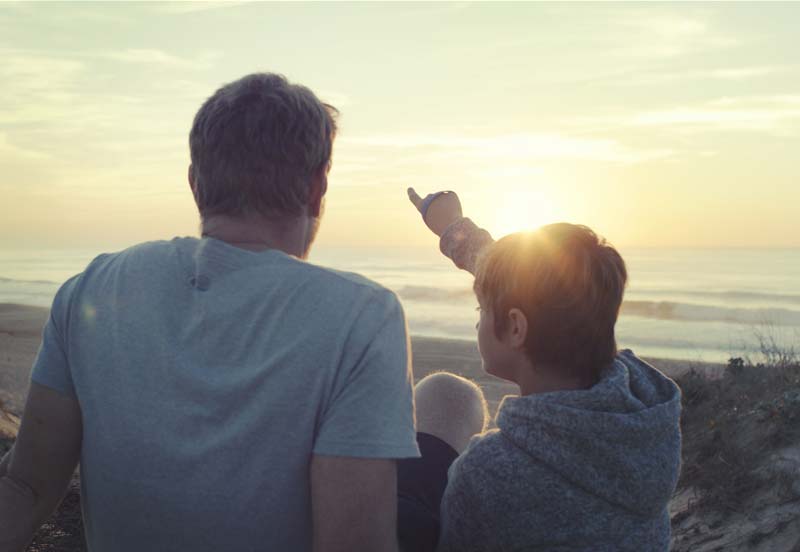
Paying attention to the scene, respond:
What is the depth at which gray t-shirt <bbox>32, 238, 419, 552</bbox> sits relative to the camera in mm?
1587

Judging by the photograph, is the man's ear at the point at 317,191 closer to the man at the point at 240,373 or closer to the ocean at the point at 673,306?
the man at the point at 240,373

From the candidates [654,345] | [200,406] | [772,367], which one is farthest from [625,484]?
[654,345]

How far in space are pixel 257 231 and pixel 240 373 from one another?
0.34 metres

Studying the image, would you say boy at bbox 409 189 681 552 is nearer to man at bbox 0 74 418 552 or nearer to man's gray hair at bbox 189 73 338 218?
man at bbox 0 74 418 552

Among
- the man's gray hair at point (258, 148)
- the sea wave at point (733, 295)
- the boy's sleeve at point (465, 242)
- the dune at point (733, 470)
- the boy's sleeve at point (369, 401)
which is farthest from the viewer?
the sea wave at point (733, 295)

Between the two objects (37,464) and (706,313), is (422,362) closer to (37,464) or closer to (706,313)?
(37,464)

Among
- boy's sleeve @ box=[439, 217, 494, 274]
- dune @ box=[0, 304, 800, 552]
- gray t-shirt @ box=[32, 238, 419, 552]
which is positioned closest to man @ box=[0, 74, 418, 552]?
gray t-shirt @ box=[32, 238, 419, 552]

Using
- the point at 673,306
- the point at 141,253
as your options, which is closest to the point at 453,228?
the point at 141,253

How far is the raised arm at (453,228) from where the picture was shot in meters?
2.77

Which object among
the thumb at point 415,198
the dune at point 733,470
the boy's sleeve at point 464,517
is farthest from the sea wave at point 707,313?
the boy's sleeve at point 464,517

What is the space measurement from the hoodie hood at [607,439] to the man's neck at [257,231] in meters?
0.73

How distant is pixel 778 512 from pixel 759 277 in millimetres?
37239

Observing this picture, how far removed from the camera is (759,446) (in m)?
4.17

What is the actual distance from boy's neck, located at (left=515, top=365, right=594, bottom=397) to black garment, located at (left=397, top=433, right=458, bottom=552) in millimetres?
401
